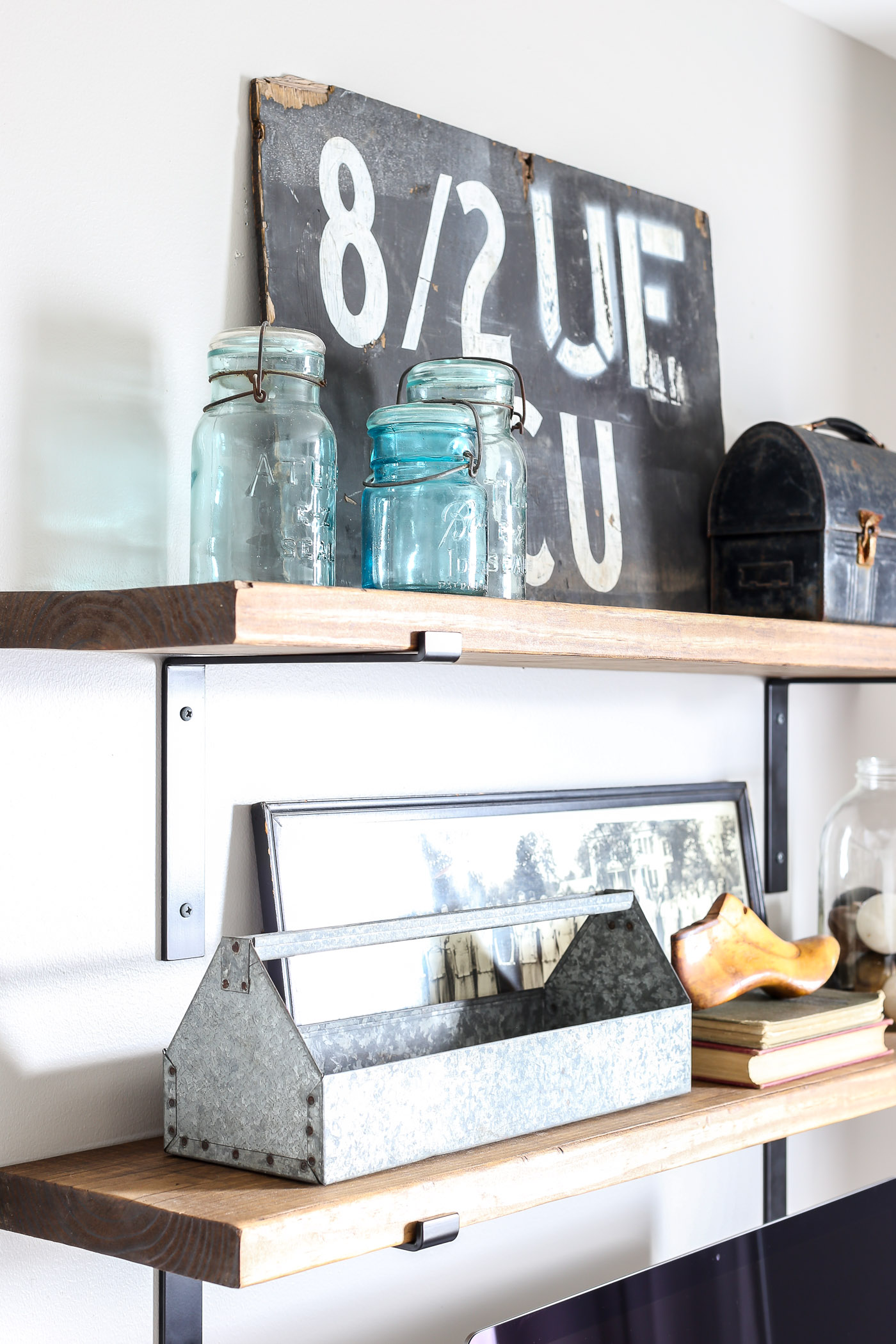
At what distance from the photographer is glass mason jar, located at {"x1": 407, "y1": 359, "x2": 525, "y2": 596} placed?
1.09m

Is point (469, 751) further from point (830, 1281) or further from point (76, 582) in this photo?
point (830, 1281)

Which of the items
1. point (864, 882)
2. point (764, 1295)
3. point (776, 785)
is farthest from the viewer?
point (776, 785)

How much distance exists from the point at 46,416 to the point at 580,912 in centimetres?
57

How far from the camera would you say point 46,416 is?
3.17ft

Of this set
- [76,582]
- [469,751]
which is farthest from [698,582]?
[76,582]

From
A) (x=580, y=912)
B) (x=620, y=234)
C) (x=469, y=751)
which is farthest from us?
(x=620, y=234)

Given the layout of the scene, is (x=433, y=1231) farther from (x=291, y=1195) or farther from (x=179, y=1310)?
(x=179, y=1310)

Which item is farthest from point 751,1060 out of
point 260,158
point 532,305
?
point 260,158

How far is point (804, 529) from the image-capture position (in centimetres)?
136

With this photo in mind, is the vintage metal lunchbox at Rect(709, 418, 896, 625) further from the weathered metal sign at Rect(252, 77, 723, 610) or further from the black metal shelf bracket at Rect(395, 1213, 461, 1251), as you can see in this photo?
the black metal shelf bracket at Rect(395, 1213, 461, 1251)

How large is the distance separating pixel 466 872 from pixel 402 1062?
35 centimetres

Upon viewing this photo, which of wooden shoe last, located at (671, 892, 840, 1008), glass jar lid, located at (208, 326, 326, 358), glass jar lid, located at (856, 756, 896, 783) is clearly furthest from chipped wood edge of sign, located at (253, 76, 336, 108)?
glass jar lid, located at (856, 756, 896, 783)

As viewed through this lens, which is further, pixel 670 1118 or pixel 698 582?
pixel 698 582

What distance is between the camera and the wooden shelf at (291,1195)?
793mm
